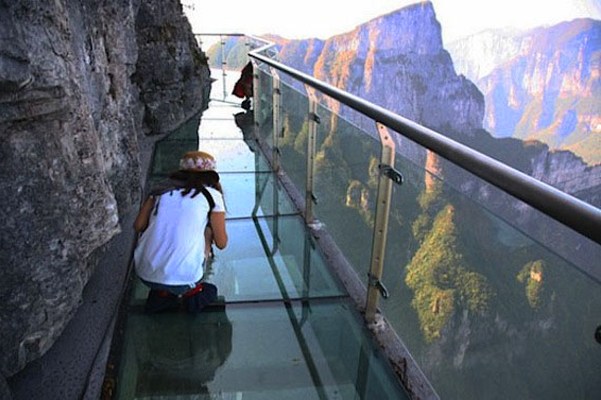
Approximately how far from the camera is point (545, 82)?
427 ft

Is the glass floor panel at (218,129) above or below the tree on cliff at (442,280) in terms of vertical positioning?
below

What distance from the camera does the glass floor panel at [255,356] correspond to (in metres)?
2.10

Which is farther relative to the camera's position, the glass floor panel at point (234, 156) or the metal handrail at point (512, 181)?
the glass floor panel at point (234, 156)

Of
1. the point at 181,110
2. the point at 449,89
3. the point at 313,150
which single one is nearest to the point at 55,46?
the point at 313,150

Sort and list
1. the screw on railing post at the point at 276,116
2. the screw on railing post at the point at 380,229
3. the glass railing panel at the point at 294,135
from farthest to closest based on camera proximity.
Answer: the screw on railing post at the point at 276,116
the glass railing panel at the point at 294,135
the screw on railing post at the point at 380,229

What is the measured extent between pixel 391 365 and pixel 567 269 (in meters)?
1.22

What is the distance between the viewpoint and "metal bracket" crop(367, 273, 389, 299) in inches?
92.4

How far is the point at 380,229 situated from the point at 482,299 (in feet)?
2.78

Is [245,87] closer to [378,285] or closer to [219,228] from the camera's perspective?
[219,228]

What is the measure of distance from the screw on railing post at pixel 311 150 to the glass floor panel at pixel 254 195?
31cm

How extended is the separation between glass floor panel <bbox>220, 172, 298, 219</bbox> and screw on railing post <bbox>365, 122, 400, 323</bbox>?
1.59 meters

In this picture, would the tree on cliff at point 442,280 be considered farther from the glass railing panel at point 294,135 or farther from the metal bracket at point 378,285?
the glass railing panel at point 294,135

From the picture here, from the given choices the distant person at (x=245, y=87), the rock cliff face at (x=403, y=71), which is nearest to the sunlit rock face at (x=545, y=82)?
the rock cliff face at (x=403, y=71)

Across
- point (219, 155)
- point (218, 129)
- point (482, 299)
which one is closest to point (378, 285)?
point (482, 299)
